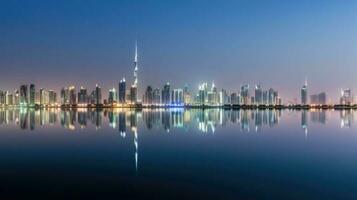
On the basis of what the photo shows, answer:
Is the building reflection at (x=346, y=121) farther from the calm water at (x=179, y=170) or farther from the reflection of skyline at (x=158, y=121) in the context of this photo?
the calm water at (x=179, y=170)

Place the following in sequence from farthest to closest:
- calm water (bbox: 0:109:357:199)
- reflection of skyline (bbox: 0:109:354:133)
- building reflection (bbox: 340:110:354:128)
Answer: building reflection (bbox: 340:110:354:128), reflection of skyline (bbox: 0:109:354:133), calm water (bbox: 0:109:357:199)

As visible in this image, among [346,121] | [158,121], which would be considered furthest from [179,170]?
[346,121]

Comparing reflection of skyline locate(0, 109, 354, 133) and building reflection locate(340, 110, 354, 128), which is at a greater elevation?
reflection of skyline locate(0, 109, 354, 133)

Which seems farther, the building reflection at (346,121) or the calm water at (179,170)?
the building reflection at (346,121)

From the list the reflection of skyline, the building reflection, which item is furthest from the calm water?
the building reflection

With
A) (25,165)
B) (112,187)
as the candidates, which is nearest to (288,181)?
(112,187)

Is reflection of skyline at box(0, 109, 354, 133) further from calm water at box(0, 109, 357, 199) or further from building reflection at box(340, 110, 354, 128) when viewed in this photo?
calm water at box(0, 109, 357, 199)

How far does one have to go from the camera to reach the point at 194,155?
24.2 meters

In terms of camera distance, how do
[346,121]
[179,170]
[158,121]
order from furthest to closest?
[346,121] < [158,121] < [179,170]

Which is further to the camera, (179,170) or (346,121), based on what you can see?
(346,121)

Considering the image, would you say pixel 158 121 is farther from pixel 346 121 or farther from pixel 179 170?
pixel 179 170

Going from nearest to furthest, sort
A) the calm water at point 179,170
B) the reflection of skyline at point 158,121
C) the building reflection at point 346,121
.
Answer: the calm water at point 179,170 < the reflection of skyline at point 158,121 < the building reflection at point 346,121

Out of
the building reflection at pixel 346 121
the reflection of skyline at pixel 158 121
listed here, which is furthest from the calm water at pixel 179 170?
the building reflection at pixel 346 121

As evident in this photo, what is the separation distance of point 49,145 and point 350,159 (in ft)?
57.3
